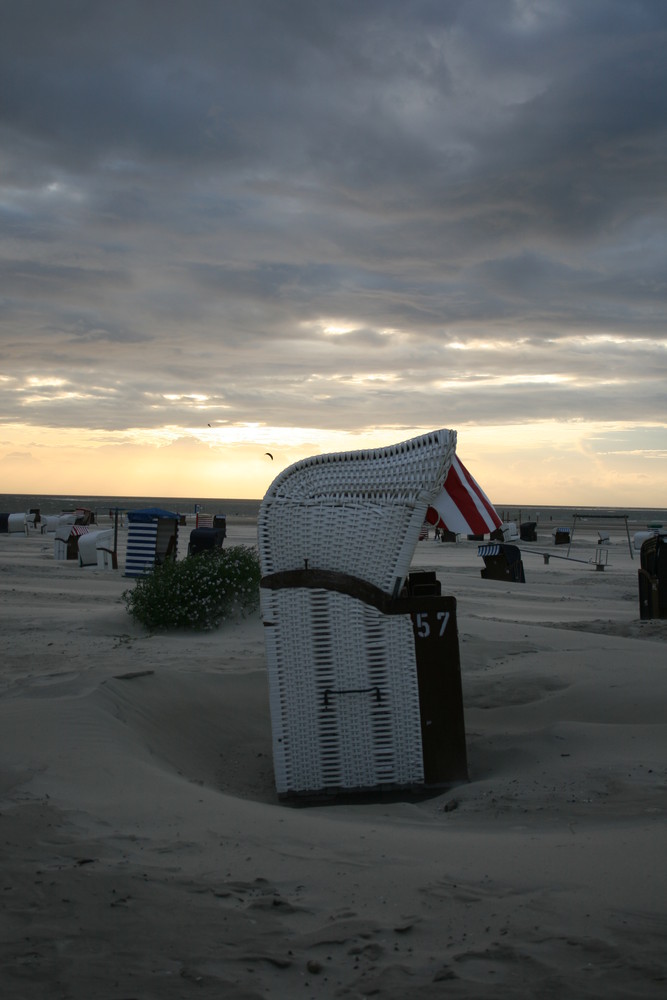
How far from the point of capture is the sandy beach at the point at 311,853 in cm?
289

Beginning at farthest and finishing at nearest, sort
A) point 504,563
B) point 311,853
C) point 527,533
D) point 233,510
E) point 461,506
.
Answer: point 233,510
point 527,533
point 504,563
point 461,506
point 311,853

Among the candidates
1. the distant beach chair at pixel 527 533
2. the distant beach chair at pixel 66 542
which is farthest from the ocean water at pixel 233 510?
the distant beach chair at pixel 66 542

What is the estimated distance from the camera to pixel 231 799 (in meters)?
4.96

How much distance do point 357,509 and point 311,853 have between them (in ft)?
7.48

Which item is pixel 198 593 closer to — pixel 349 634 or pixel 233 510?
pixel 349 634

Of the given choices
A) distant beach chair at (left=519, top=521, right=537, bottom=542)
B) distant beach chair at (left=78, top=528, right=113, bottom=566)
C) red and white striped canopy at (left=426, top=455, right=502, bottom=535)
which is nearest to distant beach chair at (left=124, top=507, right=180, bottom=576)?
distant beach chair at (left=78, top=528, right=113, bottom=566)

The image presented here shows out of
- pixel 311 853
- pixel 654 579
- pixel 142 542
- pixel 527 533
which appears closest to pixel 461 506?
pixel 311 853

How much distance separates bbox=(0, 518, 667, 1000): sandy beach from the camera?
9.48ft

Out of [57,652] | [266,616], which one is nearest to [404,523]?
[266,616]

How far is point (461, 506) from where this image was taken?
18.7 feet

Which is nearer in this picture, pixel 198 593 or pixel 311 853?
pixel 311 853

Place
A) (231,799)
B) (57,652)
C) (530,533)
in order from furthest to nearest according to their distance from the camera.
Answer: (530,533) < (57,652) < (231,799)

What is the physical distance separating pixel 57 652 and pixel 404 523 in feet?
18.5

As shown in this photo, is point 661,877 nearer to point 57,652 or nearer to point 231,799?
point 231,799
